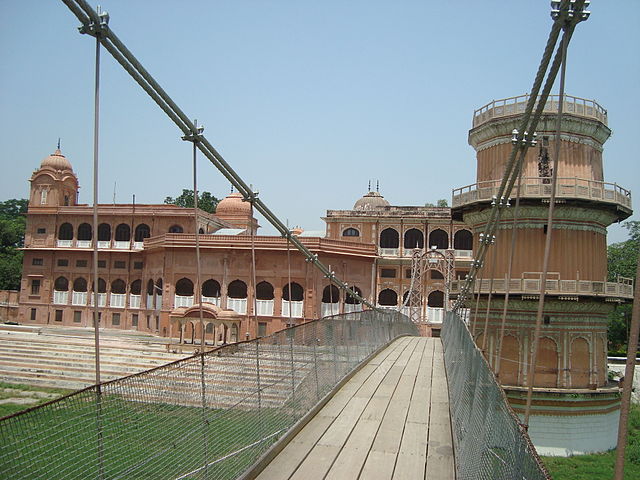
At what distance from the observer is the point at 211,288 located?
3719 centimetres

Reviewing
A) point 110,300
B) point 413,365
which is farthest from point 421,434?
point 110,300

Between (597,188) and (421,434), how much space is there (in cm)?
1978

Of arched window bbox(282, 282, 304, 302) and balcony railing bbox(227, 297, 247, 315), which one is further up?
arched window bbox(282, 282, 304, 302)

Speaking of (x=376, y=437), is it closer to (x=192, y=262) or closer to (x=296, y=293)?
(x=296, y=293)

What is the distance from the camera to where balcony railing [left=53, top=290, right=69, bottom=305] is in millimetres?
42938

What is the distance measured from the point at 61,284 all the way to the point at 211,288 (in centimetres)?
1337

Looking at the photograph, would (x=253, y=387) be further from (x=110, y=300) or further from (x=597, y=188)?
(x=110, y=300)

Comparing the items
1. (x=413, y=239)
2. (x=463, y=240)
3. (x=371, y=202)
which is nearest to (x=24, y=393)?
(x=413, y=239)

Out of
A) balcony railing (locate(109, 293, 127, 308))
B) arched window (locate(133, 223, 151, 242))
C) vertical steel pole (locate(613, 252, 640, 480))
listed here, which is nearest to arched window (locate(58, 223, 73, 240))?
arched window (locate(133, 223, 151, 242))

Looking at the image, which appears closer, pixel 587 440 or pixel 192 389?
pixel 192 389

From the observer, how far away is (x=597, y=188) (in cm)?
2359

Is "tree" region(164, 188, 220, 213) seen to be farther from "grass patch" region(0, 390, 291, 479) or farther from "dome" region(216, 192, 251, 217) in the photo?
"grass patch" region(0, 390, 291, 479)

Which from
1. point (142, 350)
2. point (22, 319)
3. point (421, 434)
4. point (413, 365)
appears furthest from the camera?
point (22, 319)

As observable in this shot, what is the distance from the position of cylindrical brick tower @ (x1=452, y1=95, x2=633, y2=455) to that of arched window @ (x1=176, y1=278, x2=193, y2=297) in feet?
61.0
